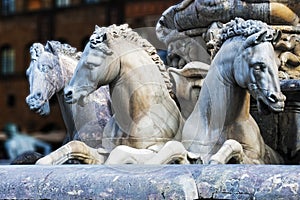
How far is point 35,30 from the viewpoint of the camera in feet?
132

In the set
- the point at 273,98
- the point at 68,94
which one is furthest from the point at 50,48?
the point at 273,98

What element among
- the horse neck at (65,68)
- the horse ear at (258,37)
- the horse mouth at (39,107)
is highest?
the horse ear at (258,37)

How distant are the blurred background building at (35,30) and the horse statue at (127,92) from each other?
101 ft

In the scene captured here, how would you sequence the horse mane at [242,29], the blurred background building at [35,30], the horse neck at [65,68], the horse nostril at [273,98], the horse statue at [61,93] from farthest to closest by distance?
the blurred background building at [35,30], the horse neck at [65,68], the horse statue at [61,93], the horse mane at [242,29], the horse nostril at [273,98]

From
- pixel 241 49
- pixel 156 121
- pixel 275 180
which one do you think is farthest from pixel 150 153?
pixel 275 180

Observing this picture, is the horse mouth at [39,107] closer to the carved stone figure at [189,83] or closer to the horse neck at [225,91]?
the carved stone figure at [189,83]

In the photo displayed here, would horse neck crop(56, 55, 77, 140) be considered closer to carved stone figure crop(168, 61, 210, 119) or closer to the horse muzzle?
the horse muzzle

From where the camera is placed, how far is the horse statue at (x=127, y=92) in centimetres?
514

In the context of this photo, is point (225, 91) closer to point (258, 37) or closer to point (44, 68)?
point (258, 37)

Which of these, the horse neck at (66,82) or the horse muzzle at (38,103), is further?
the horse neck at (66,82)

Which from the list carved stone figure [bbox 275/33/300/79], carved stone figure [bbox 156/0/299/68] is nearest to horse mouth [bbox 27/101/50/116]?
carved stone figure [bbox 156/0/299/68]

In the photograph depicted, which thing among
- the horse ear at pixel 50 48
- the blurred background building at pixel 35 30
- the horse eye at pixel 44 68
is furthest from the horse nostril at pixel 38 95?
the blurred background building at pixel 35 30

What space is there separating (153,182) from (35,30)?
36.8m

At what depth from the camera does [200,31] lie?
6.37 m
